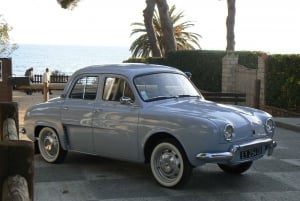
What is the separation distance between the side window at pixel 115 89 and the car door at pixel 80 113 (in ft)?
0.76

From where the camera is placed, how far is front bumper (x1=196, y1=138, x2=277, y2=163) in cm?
667

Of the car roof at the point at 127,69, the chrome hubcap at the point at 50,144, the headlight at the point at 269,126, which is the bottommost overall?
the chrome hubcap at the point at 50,144

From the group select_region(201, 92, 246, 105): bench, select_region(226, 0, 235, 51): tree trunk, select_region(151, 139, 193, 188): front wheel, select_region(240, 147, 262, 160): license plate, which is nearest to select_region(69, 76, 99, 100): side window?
select_region(151, 139, 193, 188): front wheel

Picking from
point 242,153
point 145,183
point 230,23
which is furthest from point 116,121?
point 230,23

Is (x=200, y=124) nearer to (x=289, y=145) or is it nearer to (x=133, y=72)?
(x=133, y=72)

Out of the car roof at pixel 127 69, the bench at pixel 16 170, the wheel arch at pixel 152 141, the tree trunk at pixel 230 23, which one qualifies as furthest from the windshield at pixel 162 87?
the tree trunk at pixel 230 23

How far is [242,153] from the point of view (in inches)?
275

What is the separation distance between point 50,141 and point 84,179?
144 centimetres

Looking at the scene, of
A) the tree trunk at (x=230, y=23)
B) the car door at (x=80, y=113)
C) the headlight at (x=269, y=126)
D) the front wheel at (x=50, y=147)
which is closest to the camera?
the headlight at (x=269, y=126)

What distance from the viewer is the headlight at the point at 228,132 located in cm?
678

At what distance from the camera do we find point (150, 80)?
795cm

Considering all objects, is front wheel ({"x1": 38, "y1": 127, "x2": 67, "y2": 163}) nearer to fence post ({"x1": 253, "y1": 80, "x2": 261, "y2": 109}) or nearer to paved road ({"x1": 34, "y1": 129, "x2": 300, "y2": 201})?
paved road ({"x1": 34, "y1": 129, "x2": 300, "y2": 201})

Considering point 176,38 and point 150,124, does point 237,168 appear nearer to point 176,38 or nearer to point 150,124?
point 150,124

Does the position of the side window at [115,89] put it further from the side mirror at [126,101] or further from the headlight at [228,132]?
the headlight at [228,132]
